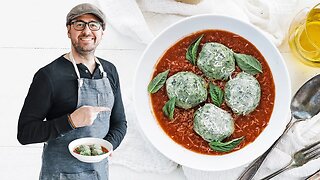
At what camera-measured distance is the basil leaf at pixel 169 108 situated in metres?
1.27

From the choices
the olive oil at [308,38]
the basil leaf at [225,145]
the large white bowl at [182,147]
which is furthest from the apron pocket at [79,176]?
the olive oil at [308,38]

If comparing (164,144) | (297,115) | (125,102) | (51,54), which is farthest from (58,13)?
(297,115)

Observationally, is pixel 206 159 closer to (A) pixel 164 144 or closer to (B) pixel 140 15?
(A) pixel 164 144

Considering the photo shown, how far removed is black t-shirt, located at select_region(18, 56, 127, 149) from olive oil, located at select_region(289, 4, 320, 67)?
13.7 inches

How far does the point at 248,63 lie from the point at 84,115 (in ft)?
1.03

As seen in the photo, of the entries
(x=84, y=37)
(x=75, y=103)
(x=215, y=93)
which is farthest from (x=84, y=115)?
(x=215, y=93)

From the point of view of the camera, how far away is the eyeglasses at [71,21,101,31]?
127 cm

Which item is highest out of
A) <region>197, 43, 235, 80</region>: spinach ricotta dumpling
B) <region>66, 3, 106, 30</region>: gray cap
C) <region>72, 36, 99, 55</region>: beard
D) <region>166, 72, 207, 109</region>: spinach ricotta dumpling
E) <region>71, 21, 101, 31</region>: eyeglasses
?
<region>66, 3, 106, 30</region>: gray cap

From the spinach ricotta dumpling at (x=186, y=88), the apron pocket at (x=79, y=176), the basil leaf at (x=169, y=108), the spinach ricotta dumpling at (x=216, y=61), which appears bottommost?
the apron pocket at (x=79, y=176)

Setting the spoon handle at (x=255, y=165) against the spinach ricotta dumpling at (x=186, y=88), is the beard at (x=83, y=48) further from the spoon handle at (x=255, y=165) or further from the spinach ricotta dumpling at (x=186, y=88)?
the spoon handle at (x=255, y=165)

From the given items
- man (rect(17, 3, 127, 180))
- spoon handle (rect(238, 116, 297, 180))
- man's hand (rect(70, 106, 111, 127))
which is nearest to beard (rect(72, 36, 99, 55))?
man (rect(17, 3, 127, 180))

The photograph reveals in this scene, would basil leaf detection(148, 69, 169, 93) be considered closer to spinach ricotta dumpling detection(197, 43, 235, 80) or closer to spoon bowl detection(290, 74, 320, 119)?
spinach ricotta dumpling detection(197, 43, 235, 80)

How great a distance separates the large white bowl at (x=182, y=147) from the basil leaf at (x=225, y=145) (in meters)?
0.01

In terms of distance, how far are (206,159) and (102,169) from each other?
0.64ft
